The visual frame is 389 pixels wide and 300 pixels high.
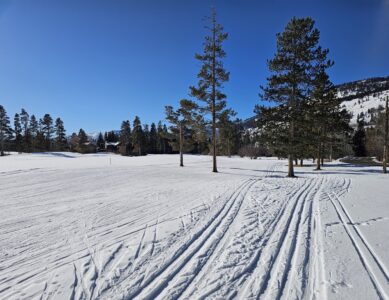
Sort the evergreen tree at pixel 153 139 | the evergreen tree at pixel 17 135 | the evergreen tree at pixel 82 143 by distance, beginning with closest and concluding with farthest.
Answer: the evergreen tree at pixel 17 135, the evergreen tree at pixel 82 143, the evergreen tree at pixel 153 139

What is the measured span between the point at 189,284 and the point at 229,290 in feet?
1.88

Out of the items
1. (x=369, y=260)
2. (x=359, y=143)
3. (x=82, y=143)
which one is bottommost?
(x=369, y=260)

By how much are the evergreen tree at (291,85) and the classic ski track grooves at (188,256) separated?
12.1 m

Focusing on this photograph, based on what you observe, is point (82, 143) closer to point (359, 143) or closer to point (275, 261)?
point (275, 261)

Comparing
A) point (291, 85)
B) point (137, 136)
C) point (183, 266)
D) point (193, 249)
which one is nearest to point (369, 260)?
point (193, 249)

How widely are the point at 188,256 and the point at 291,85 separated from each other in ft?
54.5

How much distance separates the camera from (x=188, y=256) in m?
4.31

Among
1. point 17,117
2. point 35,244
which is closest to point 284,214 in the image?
point 35,244

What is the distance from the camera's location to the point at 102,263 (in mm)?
4062

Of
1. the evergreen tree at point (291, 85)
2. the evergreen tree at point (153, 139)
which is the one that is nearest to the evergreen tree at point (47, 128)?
the evergreen tree at point (153, 139)

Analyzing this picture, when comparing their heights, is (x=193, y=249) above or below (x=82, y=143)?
below

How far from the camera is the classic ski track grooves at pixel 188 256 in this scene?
3309 mm

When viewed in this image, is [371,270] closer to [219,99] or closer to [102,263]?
[102,263]

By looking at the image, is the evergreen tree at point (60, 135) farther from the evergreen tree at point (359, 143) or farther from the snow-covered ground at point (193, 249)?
the evergreen tree at point (359, 143)
